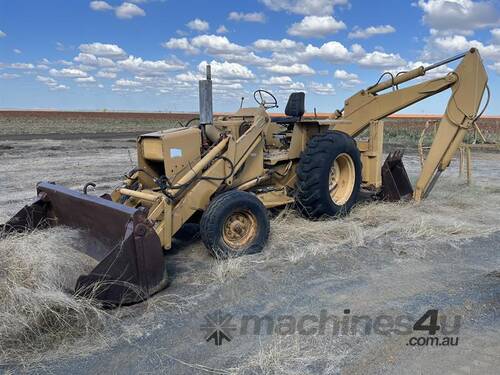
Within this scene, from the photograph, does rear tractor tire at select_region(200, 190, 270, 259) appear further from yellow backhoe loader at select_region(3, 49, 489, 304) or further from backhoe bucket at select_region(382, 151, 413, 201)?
backhoe bucket at select_region(382, 151, 413, 201)

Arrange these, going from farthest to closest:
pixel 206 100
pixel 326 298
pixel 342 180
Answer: pixel 342 180 < pixel 206 100 < pixel 326 298

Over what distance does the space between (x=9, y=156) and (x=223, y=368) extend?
593 inches

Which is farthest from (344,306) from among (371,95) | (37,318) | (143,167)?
(371,95)

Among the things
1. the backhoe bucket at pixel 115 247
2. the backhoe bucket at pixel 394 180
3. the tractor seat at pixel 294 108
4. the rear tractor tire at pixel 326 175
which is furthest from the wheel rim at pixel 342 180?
the backhoe bucket at pixel 115 247

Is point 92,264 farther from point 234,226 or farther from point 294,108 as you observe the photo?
point 294,108

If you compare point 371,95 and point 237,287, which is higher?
point 371,95

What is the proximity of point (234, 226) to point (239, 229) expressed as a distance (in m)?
0.09

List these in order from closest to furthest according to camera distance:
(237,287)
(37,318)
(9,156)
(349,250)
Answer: (37,318) → (237,287) → (349,250) → (9,156)

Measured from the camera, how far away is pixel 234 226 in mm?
5742

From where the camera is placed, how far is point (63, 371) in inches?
134

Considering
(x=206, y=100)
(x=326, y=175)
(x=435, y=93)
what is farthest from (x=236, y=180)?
(x=435, y=93)

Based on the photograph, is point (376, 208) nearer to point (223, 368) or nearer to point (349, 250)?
point (349, 250)

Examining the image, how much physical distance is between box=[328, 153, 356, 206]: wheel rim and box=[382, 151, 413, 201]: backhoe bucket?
4.27 feet

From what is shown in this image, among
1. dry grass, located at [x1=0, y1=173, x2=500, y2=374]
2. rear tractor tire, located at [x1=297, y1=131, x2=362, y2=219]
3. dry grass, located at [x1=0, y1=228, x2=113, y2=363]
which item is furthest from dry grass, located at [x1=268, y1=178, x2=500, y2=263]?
dry grass, located at [x1=0, y1=228, x2=113, y2=363]
